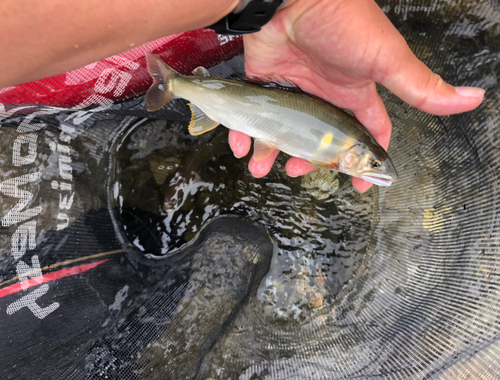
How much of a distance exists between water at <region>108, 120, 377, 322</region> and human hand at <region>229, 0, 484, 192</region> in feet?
1.56

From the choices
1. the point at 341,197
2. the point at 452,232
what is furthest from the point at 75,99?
the point at 452,232

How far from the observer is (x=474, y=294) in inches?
74.2

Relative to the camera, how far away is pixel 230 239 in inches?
91.5

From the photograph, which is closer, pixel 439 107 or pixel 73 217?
pixel 439 107

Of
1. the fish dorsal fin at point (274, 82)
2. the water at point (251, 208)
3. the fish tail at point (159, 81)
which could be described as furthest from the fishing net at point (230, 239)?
the fish dorsal fin at point (274, 82)

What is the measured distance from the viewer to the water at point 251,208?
2.35m

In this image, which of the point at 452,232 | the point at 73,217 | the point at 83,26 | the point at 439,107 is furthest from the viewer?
the point at 452,232

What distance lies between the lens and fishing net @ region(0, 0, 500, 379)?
1.79m

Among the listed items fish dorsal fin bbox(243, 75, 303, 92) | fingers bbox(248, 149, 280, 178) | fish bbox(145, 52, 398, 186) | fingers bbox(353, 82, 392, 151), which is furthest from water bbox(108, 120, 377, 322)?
fish dorsal fin bbox(243, 75, 303, 92)

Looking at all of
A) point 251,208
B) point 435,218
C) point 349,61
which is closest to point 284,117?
point 349,61

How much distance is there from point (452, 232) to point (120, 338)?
7.71ft

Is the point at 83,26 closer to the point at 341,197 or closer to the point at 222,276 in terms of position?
the point at 222,276

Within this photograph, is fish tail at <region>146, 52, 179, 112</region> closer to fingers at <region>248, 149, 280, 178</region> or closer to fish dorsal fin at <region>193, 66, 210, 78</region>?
fish dorsal fin at <region>193, 66, 210, 78</region>

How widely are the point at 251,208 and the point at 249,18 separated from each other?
1.42 metres
